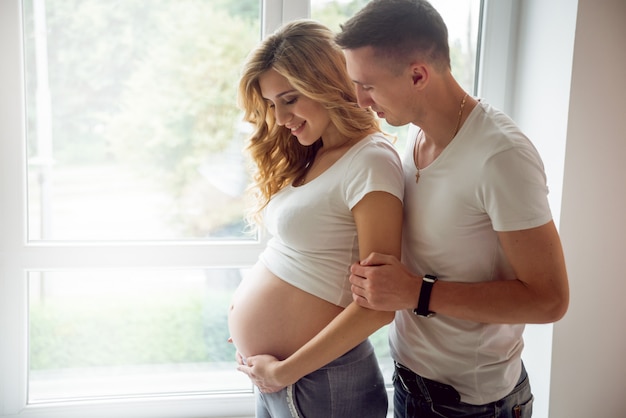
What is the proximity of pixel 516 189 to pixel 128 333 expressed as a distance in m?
1.40

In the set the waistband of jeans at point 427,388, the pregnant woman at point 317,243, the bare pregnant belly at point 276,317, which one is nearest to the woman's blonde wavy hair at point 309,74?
the pregnant woman at point 317,243

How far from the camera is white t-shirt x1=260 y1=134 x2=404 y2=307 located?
1142 millimetres

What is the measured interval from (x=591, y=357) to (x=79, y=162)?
62.4 inches

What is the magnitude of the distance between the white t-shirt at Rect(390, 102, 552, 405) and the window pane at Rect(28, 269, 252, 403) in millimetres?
913

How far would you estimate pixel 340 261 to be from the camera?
3.97 feet

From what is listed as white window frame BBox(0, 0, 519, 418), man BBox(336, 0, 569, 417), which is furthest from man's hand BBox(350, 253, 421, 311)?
white window frame BBox(0, 0, 519, 418)

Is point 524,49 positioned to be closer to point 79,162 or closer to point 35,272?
point 79,162

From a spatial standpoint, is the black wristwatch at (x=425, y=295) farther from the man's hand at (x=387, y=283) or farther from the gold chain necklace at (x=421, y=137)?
the gold chain necklace at (x=421, y=137)

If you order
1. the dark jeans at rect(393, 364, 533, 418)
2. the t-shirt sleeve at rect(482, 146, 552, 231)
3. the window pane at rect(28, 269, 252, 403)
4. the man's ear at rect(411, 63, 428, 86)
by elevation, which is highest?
the man's ear at rect(411, 63, 428, 86)

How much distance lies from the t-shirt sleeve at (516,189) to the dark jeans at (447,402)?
36 centimetres

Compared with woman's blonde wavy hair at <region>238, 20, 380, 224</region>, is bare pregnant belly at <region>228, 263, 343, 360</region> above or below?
below

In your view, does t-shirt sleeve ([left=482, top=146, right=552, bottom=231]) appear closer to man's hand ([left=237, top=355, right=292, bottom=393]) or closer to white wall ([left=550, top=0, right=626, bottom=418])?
man's hand ([left=237, top=355, right=292, bottom=393])

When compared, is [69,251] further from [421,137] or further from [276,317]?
[421,137]

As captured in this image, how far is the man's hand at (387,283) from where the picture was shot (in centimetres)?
107
